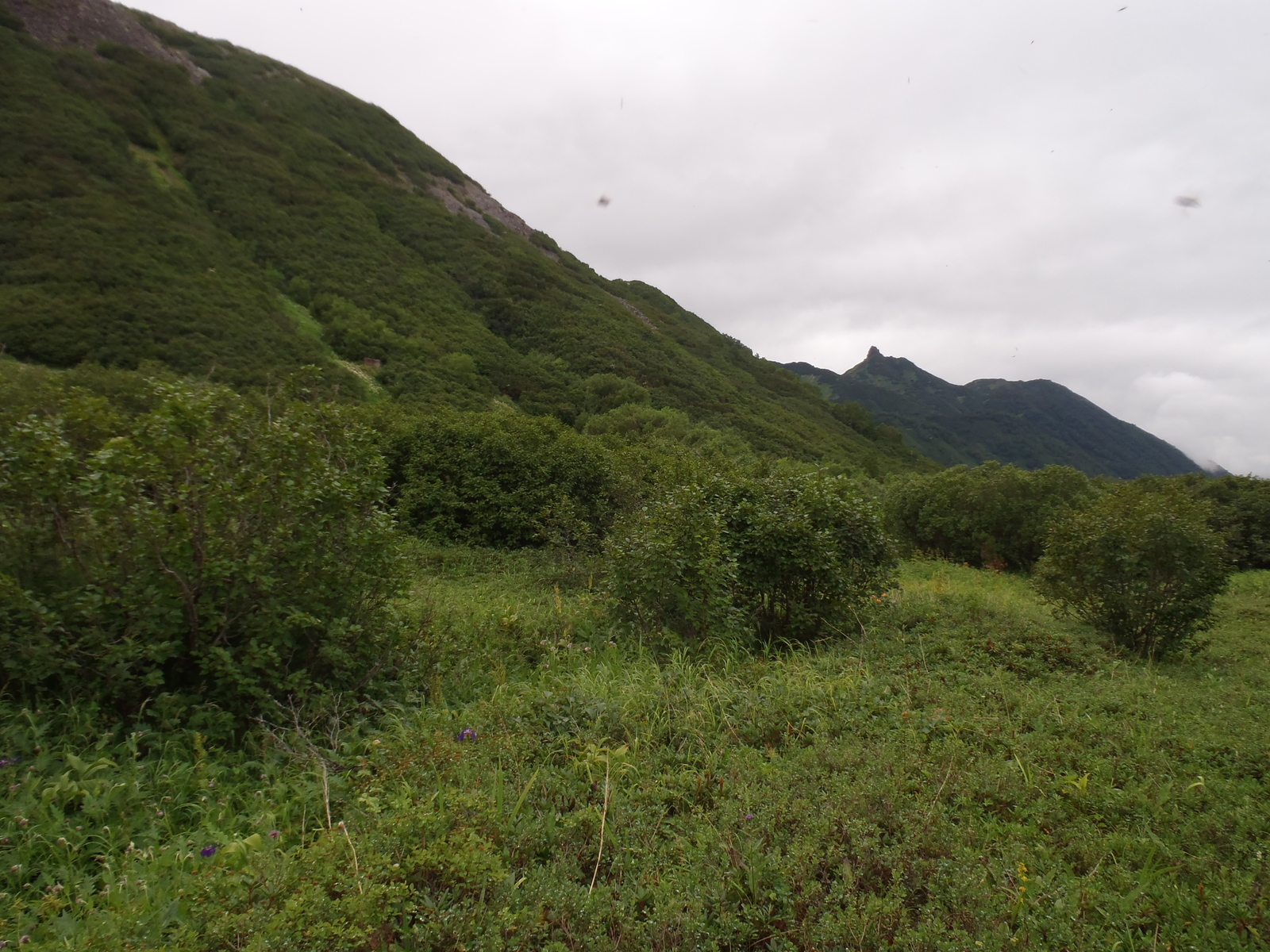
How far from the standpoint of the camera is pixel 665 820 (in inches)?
118

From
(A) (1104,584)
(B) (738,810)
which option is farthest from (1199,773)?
(A) (1104,584)

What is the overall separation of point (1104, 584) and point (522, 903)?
7.39 meters

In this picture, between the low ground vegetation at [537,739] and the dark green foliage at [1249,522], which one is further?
the dark green foliage at [1249,522]

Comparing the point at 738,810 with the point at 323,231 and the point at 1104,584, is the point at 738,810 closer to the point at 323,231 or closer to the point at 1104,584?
the point at 1104,584

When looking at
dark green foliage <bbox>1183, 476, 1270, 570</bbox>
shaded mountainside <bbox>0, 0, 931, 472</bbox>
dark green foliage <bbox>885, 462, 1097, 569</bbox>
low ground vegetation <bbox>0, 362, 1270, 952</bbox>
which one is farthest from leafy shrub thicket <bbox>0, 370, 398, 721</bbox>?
shaded mountainside <bbox>0, 0, 931, 472</bbox>

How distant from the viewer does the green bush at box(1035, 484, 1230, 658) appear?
6.58 meters

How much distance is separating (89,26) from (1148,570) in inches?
3043

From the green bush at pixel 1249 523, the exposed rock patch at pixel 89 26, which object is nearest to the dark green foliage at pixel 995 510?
the green bush at pixel 1249 523

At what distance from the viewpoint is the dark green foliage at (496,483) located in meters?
12.3

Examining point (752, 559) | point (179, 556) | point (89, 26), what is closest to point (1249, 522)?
point (752, 559)

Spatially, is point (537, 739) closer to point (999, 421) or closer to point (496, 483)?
point (496, 483)

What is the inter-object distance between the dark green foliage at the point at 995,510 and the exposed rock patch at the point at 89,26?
67480 mm

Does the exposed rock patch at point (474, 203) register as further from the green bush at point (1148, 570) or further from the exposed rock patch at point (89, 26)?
the green bush at point (1148, 570)

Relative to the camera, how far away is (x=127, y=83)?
161ft
